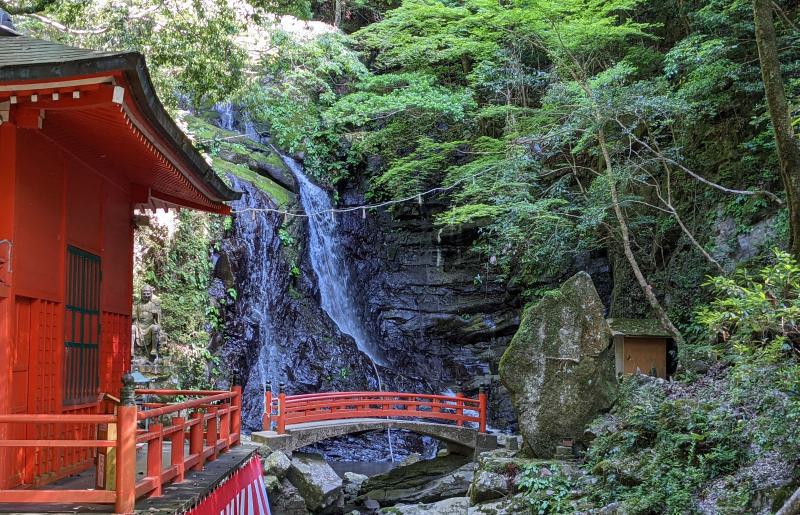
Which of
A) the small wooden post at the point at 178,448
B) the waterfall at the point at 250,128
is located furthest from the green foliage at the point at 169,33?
the waterfall at the point at 250,128

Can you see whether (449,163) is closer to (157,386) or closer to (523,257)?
(523,257)

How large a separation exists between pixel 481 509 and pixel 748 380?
15.9ft

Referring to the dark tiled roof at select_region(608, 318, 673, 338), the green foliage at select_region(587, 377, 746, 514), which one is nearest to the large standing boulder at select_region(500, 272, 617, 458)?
the green foliage at select_region(587, 377, 746, 514)

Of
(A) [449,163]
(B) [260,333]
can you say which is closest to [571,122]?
(A) [449,163]

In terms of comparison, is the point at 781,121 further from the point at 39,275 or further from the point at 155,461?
the point at 39,275

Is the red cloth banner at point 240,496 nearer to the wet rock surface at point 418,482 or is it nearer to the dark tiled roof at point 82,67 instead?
the dark tiled roof at point 82,67

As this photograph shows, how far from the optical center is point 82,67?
5141 mm

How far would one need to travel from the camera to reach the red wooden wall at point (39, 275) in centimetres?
601

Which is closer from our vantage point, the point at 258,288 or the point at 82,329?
the point at 82,329

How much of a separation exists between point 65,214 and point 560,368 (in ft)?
30.2

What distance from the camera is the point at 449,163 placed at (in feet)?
79.8

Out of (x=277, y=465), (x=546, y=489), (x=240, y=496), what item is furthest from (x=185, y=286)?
(x=546, y=489)

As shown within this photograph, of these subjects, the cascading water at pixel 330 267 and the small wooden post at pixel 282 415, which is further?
the cascading water at pixel 330 267

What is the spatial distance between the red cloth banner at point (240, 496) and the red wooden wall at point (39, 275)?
5.13 feet
